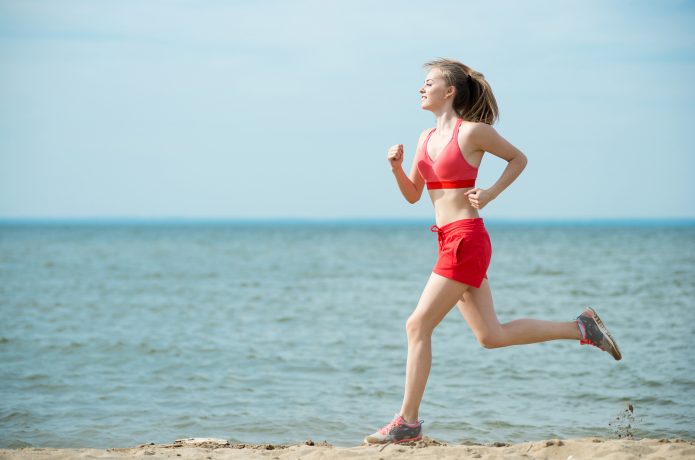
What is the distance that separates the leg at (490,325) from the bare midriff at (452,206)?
462 mm

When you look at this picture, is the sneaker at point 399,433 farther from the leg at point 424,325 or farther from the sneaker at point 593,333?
the sneaker at point 593,333

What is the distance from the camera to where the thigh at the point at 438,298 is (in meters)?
5.10

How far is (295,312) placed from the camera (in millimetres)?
16406

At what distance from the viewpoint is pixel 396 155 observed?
5.43m

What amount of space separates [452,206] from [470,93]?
2.59 ft

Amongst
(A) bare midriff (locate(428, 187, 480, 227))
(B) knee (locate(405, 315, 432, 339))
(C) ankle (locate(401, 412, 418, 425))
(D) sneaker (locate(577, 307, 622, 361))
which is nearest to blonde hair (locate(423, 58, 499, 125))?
(A) bare midriff (locate(428, 187, 480, 227))

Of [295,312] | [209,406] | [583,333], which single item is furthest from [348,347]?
[583,333]

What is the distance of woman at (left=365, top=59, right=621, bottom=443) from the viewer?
510cm

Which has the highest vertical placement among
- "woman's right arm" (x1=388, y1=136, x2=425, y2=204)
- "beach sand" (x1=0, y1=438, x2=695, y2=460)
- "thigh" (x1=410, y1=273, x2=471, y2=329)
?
"woman's right arm" (x1=388, y1=136, x2=425, y2=204)

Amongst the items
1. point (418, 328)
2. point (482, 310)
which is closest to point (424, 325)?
point (418, 328)

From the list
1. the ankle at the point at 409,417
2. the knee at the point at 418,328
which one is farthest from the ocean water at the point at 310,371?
the knee at the point at 418,328

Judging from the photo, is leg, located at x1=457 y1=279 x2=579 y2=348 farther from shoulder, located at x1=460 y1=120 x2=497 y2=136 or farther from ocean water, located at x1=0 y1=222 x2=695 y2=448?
ocean water, located at x1=0 y1=222 x2=695 y2=448

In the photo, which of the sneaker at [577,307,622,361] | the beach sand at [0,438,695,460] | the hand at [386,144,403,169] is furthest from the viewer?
the sneaker at [577,307,622,361]

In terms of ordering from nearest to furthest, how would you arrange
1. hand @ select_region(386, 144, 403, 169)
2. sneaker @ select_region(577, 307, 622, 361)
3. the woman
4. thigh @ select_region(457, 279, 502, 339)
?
the woman, thigh @ select_region(457, 279, 502, 339), hand @ select_region(386, 144, 403, 169), sneaker @ select_region(577, 307, 622, 361)
